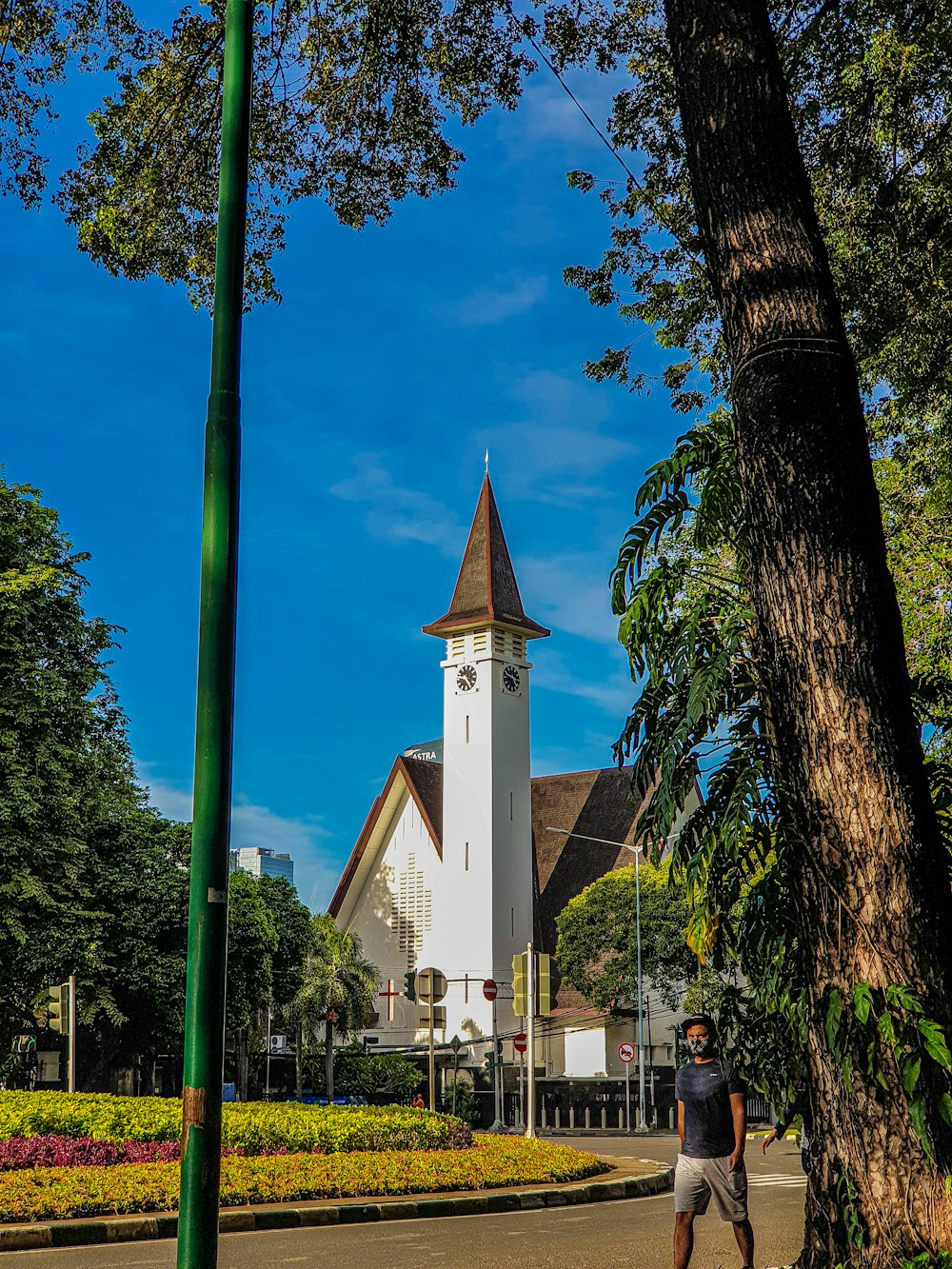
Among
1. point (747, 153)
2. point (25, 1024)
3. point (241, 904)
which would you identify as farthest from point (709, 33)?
point (241, 904)

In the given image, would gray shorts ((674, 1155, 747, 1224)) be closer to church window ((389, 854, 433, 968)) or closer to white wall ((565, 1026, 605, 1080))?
white wall ((565, 1026, 605, 1080))

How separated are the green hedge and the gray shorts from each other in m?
9.39

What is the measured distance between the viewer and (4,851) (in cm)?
2650

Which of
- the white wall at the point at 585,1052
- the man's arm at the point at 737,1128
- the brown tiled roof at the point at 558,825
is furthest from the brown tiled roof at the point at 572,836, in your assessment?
the man's arm at the point at 737,1128

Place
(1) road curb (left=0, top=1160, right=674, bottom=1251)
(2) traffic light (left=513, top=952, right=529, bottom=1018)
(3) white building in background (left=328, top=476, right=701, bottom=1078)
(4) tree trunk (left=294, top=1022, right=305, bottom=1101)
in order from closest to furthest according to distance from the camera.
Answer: (1) road curb (left=0, top=1160, right=674, bottom=1251)
(2) traffic light (left=513, top=952, right=529, bottom=1018)
(4) tree trunk (left=294, top=1022, right=305, bottom=1101)
(3) white building in background (left=328, top=476, right=701, bottom=1078)

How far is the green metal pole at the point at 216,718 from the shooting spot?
4.66m

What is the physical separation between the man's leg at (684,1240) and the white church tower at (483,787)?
5086cm

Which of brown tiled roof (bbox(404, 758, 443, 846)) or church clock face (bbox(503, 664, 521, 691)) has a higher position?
church clock face (bbox(503, 664, 521, 691))

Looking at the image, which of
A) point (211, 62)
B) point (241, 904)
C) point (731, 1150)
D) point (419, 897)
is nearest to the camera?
point (731, 1150)

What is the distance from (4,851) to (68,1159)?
11.8 meters

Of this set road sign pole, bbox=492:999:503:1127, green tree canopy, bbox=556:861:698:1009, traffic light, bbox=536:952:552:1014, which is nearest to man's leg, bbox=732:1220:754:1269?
traffic light, bbox=536:952:552:1014

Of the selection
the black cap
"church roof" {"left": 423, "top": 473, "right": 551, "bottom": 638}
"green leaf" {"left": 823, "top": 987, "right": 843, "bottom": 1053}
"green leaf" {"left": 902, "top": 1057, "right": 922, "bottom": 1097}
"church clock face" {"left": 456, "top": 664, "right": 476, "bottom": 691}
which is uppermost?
"church roof" {"left": 423, "top": 473, "right": 551, "bottom": 638}

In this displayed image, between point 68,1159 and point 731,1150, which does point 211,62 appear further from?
point 68,1159

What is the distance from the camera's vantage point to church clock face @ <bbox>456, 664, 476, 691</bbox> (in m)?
64.6
